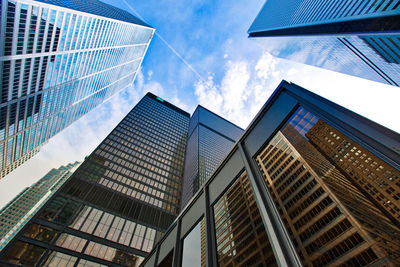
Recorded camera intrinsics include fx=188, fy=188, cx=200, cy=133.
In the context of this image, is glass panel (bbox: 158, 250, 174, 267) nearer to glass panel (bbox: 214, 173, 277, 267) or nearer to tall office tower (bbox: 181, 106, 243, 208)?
glass panel (bbox: 214, 173, 277, 267)

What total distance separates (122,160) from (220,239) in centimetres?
6212

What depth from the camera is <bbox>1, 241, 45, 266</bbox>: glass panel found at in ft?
89.4

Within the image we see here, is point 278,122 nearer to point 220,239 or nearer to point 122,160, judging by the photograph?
point 220,239

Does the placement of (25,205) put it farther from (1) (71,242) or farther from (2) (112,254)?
(2) (112,254)

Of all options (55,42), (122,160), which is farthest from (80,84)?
(122,160)

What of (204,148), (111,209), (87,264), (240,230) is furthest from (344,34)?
(87,264)

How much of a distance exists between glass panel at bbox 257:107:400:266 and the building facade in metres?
0.02

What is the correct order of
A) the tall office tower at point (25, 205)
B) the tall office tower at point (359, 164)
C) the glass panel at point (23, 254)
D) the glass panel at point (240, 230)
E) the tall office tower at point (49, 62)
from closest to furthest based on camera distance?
the tall office tower at point (359, 164) < the glass panel at point (240, 230) < the glass panel at point (23, 254) < the tall office tower at point (49, 62) < the tall office tower at point (25, 205)

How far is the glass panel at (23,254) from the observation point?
2723 cm

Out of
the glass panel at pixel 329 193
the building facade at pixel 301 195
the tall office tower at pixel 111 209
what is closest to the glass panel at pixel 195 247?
the building facade at pixel 301 195

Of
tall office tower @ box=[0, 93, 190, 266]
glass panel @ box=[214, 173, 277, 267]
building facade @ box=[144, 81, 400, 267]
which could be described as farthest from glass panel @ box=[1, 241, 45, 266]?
glass panel @ box=[214, 173, 277, 267]

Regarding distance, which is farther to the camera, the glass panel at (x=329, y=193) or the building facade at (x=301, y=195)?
the building facade at (x=301, y=195)

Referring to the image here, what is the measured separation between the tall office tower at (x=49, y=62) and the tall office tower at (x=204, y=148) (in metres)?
58.9

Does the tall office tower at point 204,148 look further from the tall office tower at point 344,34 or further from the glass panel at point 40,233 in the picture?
the tall office tower at point 344,34
